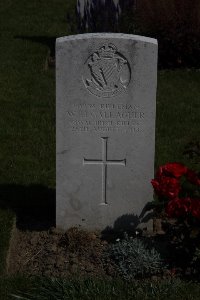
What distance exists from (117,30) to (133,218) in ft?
18.8

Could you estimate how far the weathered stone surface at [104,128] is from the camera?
5.74 metres

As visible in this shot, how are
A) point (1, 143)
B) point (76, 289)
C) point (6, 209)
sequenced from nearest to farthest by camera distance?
1. point (76, 289)
2. point (6, 209)
3. point (1, 143)

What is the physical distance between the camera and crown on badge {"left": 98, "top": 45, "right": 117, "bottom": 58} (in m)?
5.72

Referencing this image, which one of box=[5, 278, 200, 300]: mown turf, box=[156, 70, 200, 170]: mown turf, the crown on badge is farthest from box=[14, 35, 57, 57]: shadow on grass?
box=[5, 278, 200, 300]: mown turf

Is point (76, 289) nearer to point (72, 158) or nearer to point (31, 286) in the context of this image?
point (31, 286)

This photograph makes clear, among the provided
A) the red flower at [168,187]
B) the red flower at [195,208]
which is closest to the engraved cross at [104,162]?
the red flower at [168,187]

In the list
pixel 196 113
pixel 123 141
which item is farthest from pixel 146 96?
pixel 196 113

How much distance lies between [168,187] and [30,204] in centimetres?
157

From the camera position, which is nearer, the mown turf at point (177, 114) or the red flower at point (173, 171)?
the red flower at point (173, 171)

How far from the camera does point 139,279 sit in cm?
555

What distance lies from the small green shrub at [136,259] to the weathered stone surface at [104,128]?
1.46 feet

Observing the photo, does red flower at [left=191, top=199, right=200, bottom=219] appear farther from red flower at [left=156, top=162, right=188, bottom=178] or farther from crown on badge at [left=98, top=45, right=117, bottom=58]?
crown on badge at [left=98, top=45, right=117, bottom=58]

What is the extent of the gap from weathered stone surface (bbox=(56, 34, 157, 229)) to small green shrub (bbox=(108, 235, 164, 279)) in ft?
1.46

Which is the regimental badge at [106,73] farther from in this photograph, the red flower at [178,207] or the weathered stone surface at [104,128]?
the red flower at [178,207]
